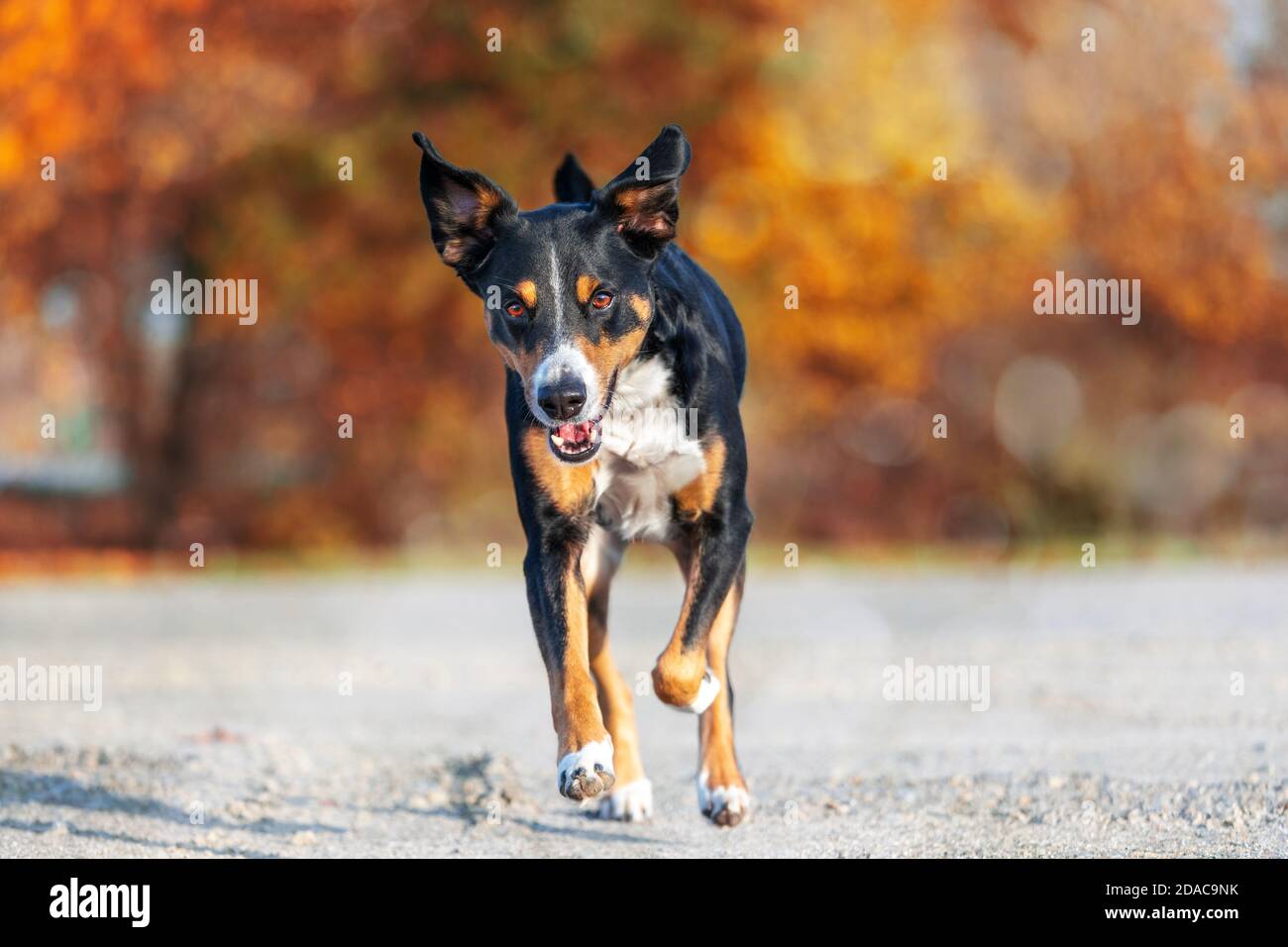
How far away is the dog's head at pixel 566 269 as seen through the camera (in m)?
5.43

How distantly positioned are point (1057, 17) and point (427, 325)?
9.95m

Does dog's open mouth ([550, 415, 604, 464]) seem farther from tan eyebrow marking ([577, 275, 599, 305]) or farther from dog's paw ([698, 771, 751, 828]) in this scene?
dog's paw ([698, 771, 751, 828])

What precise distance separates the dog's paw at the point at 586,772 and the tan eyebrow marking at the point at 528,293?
1.41 metres

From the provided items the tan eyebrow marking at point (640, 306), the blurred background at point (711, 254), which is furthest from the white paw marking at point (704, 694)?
the blurred background at point (711, 254)

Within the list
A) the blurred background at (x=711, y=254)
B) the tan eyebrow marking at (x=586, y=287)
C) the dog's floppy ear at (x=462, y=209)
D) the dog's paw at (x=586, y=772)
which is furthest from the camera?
the blurred background at (x=711, y=254)

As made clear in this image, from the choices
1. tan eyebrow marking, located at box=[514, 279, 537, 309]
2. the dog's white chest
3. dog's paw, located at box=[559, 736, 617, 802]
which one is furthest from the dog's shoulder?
dog's paw, located at box=[559, 736, 617, 802]

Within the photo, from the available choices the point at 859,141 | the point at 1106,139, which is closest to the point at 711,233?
the point at 859,141

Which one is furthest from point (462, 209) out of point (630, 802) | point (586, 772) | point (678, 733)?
point (678, 733)

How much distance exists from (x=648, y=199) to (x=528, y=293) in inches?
23.0

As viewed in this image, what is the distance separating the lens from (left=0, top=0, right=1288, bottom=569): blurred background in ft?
73.3

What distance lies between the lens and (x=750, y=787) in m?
7.31

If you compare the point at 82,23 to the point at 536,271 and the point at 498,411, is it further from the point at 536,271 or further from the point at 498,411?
the point at 536,271

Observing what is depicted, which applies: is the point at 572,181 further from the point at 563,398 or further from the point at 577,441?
the point at 563,398

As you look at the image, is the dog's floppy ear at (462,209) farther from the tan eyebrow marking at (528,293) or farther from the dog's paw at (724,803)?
the dog's paw at (724,803)
